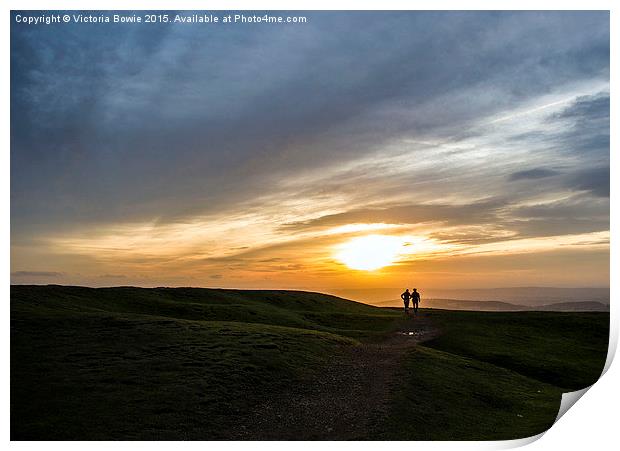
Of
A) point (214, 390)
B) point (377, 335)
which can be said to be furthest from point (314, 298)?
point (214, 390)

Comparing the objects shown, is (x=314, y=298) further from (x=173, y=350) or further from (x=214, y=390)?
(x=214, y=390)

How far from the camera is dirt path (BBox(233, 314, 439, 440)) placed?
90.1ft

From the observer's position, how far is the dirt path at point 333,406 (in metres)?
27.5

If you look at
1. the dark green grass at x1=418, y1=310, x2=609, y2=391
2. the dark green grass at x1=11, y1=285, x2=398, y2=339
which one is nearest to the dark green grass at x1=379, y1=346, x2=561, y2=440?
the dark green grass at x1=418, y1=310, x2=609, y2=391

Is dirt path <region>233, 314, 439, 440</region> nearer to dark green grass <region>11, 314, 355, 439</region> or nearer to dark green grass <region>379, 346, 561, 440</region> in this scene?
dark green grass <region>379, 346, 561, 440</region>

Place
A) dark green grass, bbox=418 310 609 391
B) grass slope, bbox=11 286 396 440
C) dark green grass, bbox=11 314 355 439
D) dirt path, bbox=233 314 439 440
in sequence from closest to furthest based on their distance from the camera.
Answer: dirt path, bbox=233 314 439 440, dark green grass, bbox=11 314 355 439, grass slope, bbox=11 286 396 440, dark green grass, bbox=418 310 609 391

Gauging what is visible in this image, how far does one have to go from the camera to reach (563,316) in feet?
230

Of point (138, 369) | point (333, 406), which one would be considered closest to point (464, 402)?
point (333, 406)

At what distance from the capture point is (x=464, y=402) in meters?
35.5


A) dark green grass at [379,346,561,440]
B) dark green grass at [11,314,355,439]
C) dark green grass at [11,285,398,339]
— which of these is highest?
dark green grass at [11,285,398,339]

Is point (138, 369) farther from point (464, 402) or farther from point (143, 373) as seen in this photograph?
point (464, 402)

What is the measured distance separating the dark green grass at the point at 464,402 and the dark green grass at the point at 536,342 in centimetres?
540

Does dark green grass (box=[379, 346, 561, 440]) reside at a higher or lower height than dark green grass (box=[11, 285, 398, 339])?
lower

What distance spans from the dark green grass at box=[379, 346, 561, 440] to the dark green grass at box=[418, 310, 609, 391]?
5402mm
